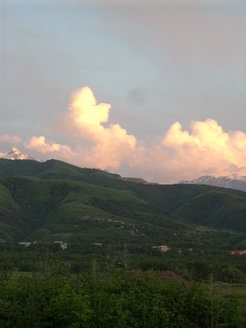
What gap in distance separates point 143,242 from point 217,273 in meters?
78.8

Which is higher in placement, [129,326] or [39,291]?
[39,291]

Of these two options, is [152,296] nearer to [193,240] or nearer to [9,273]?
[9,273]

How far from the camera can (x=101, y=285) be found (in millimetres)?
27797

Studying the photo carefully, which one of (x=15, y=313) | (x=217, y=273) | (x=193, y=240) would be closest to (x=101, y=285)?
(x=15, y=313)

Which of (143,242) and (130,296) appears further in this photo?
(143,242)

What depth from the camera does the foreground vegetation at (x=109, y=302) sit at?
23375 millimetres

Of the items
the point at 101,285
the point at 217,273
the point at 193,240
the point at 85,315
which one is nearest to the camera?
the point at 85,315

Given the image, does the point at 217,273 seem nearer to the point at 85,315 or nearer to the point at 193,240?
the point at 85,315

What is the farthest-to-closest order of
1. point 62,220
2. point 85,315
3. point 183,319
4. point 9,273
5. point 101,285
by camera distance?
1. point 62,220
2. point 9,273
3. point 101,285
4. point 183,319
5. point 85,315

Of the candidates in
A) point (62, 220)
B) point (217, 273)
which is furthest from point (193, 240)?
point (217, 273)

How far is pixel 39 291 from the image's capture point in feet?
79.9

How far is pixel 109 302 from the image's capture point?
81.7 ft

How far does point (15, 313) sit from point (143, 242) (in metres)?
143

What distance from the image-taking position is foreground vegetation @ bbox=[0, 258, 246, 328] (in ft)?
76.7
